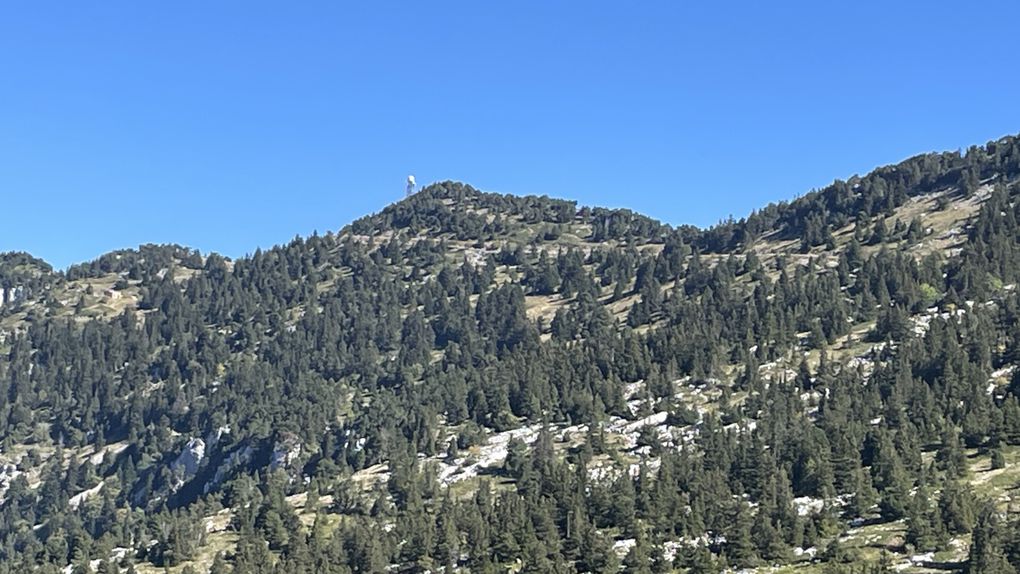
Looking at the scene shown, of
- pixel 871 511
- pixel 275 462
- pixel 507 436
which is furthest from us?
pixel 275 462

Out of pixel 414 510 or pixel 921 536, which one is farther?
pixel 414 510

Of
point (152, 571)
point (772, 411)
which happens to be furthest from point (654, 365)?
point (152, 571)

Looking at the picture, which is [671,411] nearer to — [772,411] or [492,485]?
[772,411]

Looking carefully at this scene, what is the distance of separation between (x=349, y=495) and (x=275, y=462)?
55.7 metres

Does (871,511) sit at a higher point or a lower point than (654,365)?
lower

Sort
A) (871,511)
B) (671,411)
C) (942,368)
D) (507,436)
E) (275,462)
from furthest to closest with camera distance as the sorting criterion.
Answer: (275,462) → (507,436) → (671,411) → (942,368) → (871,511)

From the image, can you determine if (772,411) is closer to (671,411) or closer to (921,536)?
(671,411)

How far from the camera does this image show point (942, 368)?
14225 cm

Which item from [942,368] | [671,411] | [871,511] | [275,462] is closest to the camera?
[871,511]

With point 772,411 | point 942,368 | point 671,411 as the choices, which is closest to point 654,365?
point 671,411

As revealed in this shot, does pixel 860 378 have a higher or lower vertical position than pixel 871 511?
higher

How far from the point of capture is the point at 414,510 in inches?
5182

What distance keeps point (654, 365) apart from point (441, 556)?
2911 inches

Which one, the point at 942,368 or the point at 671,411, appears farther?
the point at 671,411
